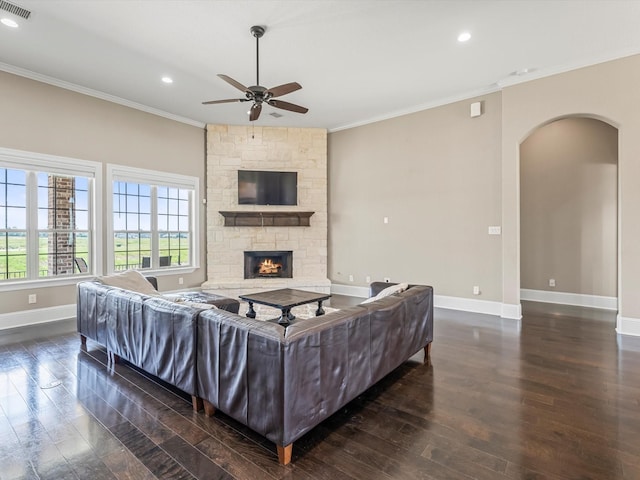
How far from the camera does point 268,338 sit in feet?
6.12

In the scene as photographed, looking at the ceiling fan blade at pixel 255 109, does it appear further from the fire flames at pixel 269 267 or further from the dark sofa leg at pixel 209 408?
the fire flames at pixel 269 267

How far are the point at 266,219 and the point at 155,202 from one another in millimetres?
2150

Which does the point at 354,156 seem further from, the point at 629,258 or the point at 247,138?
the point at 629,258

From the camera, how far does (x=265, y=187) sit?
22.5 ft

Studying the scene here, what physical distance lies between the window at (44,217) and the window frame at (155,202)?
0.77ft

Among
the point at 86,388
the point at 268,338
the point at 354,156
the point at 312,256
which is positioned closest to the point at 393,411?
the point at 268,338

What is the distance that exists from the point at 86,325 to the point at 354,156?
5.44 m

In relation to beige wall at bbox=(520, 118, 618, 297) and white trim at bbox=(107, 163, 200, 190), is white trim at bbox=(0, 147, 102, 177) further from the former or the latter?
beige wall at bbox=(520, 118, 618, 297)

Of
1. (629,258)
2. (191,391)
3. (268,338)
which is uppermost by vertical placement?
(629,258)

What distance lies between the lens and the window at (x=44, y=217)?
448 centimetres

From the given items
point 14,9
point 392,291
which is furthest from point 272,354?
point 14,9

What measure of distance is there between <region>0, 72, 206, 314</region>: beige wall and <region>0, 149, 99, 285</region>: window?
195 millimetres

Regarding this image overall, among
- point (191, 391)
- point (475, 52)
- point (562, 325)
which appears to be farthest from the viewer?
point (562, 325)

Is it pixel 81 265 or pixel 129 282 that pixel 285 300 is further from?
pixel 81 265
